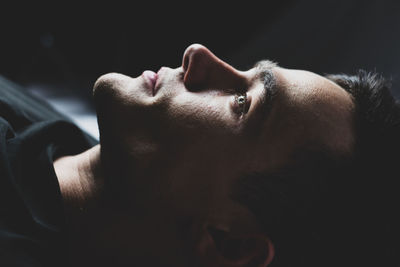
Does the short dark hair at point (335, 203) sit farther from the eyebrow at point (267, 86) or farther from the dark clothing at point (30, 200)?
the dark clothing at point (30, 200)

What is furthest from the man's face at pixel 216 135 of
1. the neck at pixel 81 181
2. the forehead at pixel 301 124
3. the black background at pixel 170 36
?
the black background at pixel 170 36

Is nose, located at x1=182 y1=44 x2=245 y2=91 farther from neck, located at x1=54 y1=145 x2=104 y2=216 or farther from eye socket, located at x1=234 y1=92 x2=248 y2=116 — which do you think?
neck, located at x1=54 y1=145 x2=104 y2=216

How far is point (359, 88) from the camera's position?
1.27 meters

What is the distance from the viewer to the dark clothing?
1027 mm

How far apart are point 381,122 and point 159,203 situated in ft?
2.19

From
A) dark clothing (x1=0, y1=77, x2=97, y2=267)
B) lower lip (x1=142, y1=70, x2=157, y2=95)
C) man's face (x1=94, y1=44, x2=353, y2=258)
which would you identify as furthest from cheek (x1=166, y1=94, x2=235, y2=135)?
dark clothing (x1=0, y1=77, x2=97, y2=267)

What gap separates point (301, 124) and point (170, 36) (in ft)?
5.66

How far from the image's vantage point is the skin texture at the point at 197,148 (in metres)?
1.11

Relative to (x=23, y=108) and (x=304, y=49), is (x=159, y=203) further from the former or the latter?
(x=304, y=49)

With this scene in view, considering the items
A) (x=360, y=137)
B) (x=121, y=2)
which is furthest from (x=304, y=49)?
(x=360, y=137)

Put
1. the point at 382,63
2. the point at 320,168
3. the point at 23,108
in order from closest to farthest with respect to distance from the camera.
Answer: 1. the point at 320,168
2. the point at 23,108
3. the point at 382,63

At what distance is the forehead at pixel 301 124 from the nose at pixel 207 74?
124 millimetres

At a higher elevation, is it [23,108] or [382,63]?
[382,63]

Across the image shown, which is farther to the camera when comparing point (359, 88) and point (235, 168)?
point (359, 88)
